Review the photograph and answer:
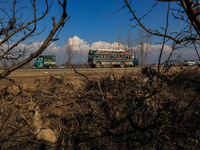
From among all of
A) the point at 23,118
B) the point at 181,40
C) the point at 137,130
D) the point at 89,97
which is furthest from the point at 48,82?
the point at 181,40

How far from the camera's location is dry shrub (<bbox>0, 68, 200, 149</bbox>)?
315cm

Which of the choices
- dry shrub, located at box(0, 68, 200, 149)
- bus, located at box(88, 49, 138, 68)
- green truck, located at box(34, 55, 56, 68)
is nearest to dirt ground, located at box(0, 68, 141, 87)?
dry shrub, located at box(0, 68, 200, 149)

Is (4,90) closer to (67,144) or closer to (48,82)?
(48,82)

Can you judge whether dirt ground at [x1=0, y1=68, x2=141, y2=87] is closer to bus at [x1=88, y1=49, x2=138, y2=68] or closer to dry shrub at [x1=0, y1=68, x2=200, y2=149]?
dry shrub at [x1=0, y1=68, x2=200, y2=149]

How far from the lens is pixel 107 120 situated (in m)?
3.59

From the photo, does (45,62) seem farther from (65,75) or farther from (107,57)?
(65,75)

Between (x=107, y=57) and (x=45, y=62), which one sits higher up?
(x=107, y=57)

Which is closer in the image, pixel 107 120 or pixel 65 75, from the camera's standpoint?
pixel 107 120

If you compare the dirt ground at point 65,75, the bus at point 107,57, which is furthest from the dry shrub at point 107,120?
the bus at point 107,57

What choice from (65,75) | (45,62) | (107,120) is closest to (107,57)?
(45,62)

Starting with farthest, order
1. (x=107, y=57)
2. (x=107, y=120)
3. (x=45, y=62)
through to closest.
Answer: (x=45, y=62)
(x=107, y=57)
(x=107, y=120)

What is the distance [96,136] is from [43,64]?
22094 millimetres

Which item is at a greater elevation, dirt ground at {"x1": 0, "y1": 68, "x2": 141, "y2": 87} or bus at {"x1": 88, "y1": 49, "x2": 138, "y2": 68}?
bus at {"x1": 88, "y1": 49, "x2": 138, "y2": 68}

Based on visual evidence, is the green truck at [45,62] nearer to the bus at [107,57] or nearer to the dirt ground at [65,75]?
the bus at [107,57]
